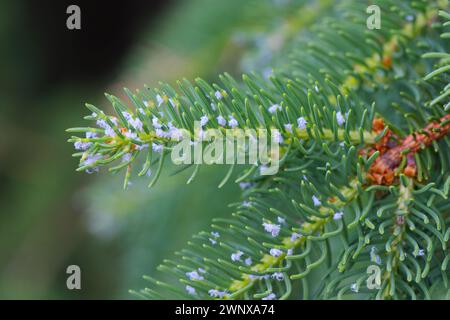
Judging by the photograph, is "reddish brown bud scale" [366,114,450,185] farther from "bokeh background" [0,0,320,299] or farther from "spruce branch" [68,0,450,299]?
"bokeh background" [0,0,320,299]

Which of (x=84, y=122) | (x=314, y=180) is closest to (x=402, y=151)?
(x=314, y=180)

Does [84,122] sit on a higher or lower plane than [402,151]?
higher

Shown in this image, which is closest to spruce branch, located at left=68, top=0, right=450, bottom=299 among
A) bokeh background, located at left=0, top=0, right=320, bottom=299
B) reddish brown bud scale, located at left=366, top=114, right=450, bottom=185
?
reddish brown bud scale, located at left=366, top=114, right=450, bottom=185

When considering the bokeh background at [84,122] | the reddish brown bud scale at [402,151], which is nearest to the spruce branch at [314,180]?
the reddish brown bud scale at [402,151]

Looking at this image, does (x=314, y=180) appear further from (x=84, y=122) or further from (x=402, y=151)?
(x=84, y=122)

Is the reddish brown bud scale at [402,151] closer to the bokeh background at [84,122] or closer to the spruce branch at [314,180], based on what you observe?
the spruce branch at [314,180]

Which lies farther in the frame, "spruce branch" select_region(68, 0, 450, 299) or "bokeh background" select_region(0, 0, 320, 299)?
"bokeh background" select_region(0, 0, 320, 299)

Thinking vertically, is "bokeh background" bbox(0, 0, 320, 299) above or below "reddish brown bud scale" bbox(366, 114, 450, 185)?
above
